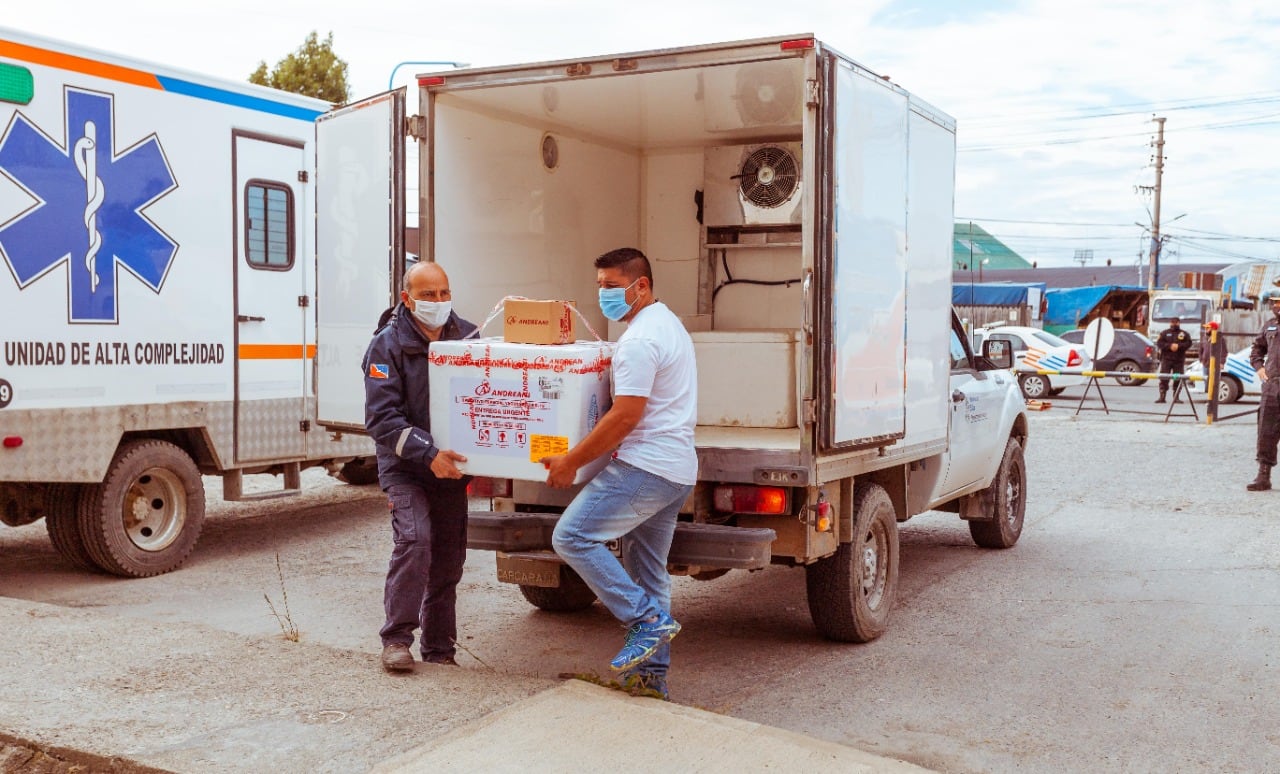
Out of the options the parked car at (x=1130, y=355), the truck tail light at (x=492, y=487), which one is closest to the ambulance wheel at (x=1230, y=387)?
the parked car at (x=1130, y=355)

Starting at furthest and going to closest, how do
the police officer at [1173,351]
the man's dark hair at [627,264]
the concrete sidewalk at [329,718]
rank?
the police officer at [1173,351] < the man's dark hair at [627,264] < the concrete sidewalk at [329,718]

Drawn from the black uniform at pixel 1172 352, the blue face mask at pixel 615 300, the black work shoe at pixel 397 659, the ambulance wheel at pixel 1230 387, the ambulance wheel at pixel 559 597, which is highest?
the blue face mask at pixel 615 300

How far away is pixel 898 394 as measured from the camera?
666cm

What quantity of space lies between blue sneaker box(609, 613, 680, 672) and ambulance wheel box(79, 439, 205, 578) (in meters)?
4.35

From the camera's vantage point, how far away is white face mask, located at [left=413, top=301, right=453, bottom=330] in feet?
18.5

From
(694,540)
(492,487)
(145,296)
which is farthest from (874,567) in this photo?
(145,296)

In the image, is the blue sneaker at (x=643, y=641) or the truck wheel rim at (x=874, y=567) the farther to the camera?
the truck wheel rim at (x=874, y=567)

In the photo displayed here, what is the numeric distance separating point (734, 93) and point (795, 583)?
125 inches

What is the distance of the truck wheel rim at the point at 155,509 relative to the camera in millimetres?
8461

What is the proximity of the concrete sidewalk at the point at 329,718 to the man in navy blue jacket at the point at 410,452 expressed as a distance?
11.4 inches

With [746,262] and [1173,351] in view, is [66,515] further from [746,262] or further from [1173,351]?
[1173,351]

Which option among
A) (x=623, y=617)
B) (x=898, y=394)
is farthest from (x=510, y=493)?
(x=898, y=394)

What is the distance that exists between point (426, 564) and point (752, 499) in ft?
5.01

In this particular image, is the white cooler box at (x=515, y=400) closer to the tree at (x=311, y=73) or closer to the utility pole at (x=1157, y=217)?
A: the tree at (x=311, y=73)
